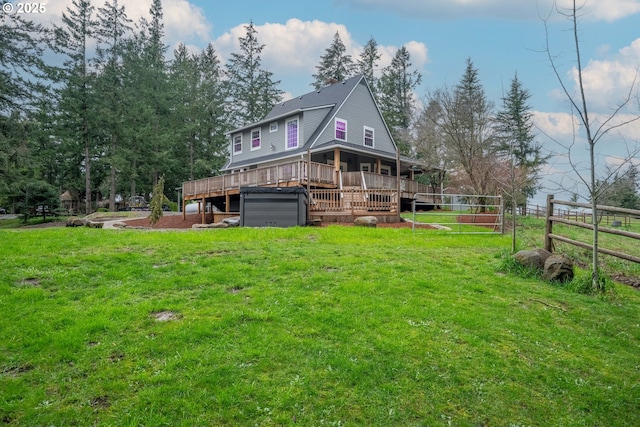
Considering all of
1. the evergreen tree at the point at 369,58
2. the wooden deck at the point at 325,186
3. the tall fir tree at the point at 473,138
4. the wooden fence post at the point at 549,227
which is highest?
the evergreen tree at the point at 369,58

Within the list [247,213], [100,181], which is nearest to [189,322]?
[247,213]

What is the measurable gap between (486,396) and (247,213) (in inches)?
463

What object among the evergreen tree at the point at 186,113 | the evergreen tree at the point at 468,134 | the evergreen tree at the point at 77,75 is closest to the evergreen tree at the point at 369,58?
the evergreen tree at the point at 186,113

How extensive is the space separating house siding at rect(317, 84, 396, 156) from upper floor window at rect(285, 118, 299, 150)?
2.13 meters

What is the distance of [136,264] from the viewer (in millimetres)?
6406

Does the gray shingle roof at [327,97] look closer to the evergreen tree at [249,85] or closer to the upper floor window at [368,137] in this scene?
the upper floor window at [368,137]

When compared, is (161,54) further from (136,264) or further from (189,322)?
(189,322)

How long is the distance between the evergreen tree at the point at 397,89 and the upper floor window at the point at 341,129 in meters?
16.5

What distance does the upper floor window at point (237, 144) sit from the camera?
27.3 meters

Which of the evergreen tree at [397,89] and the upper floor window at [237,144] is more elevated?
the evergreen tree at [397,89]

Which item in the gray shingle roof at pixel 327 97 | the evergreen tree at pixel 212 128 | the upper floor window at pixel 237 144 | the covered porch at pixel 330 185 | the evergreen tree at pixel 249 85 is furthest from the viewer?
the evergreen tree at pixel 249 85

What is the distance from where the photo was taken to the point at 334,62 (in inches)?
1604

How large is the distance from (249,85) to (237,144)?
16.0 metres

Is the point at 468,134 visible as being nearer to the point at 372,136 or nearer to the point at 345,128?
the point at 372,136
